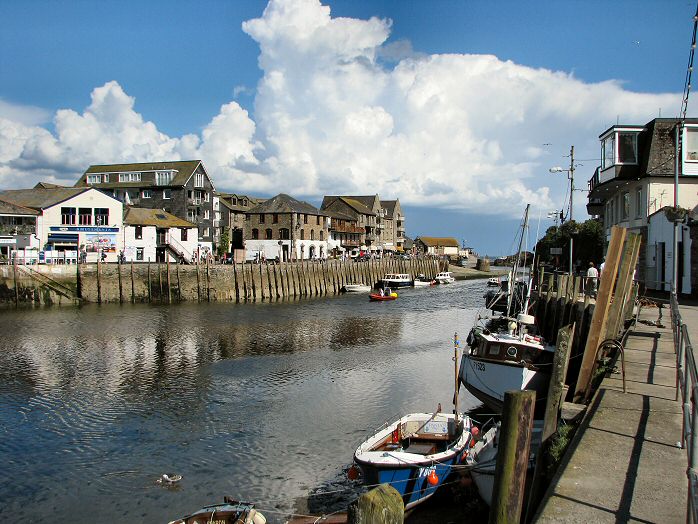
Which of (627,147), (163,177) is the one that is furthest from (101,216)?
(627,147)

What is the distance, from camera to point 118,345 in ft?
113

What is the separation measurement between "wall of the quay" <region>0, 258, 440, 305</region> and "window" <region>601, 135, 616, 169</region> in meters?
37.8

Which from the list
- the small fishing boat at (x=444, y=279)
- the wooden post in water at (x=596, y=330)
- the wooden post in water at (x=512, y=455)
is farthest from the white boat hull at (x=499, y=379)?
the small fishing boat at (x=444, y=279)

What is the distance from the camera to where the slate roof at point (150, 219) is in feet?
237

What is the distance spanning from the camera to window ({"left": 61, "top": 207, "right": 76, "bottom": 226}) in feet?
219

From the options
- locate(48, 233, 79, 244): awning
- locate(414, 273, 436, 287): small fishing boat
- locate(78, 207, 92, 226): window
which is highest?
locate(78, 207, 92, 226): window

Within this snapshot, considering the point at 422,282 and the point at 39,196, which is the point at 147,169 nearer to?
the point at 39,196

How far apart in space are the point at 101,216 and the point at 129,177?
81.5ft

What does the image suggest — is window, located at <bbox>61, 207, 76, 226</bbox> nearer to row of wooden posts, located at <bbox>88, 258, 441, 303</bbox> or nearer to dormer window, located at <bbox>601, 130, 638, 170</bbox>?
row of wooden posts, located at <bbox>88, 258, 441, 303</bbox>

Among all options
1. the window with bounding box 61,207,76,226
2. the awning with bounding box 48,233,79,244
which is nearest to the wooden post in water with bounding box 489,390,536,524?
the awning with bounding box 48,233,79,244

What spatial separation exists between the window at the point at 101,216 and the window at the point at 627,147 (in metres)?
55.2

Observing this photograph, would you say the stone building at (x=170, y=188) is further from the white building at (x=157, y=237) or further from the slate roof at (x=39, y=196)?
the slate roof at (x=39, y=196)

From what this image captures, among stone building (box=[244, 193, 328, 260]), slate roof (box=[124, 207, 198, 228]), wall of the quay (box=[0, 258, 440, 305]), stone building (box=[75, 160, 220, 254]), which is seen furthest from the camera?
stone building (box=[244, 193, 328, 260])

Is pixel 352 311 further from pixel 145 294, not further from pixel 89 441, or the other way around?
pixel 89 441
